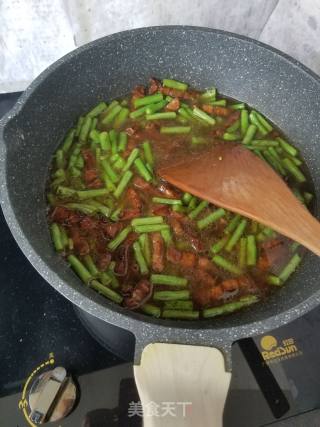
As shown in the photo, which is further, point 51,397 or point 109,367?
point 109,367

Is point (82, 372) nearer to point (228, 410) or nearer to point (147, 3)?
point (228, 410)

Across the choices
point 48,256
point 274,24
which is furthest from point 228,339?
point 274,24

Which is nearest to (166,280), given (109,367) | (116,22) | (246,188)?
(109,367)

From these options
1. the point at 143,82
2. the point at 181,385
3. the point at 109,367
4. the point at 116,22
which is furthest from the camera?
the point at 143,82

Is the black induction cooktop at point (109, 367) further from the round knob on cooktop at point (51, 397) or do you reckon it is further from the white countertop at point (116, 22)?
the white countertop at point (116, 22)

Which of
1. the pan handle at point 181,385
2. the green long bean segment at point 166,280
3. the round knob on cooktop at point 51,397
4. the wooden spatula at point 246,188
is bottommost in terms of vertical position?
the round knob on cooktop at point 51,397

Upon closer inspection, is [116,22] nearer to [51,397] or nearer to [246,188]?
[246,188]

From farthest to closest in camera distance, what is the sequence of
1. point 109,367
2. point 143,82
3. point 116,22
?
point 143,82 < point 116,22 < point 109,367

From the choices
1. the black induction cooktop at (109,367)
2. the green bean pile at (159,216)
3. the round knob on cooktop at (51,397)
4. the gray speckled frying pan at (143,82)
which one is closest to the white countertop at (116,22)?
the gray speckled frying pan at (143,82)
